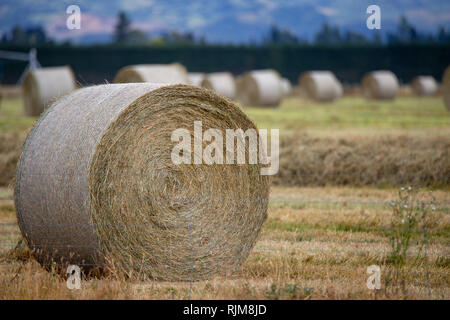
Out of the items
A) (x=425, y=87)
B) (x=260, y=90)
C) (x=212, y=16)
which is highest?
(x=212, y=16)

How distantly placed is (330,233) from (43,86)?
18.4m

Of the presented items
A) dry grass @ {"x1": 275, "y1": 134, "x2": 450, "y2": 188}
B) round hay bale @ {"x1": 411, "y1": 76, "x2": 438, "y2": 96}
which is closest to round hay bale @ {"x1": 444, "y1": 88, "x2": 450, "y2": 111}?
dry grass @ {"x1": 275, "y1": 134, "x2": 450, "y2": 188}

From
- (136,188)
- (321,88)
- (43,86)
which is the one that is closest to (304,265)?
(136,188)

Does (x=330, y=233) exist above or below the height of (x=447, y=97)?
above

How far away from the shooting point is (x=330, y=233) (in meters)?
9.42

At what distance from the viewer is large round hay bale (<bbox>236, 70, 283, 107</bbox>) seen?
32094 mm

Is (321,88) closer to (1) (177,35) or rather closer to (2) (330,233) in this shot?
(2) (330,233)

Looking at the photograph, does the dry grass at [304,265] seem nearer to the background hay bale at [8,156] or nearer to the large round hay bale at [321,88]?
the background hay bale at [8,156]

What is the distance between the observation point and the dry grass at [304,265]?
6.34 meters

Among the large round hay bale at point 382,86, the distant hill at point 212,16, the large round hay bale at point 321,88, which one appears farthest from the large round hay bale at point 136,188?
the distant hill at point 212,16

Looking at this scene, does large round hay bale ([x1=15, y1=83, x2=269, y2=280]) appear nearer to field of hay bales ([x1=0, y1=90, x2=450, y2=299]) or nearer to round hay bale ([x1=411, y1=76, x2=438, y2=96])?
field of hay bales ([x1=0, y1=90, x2=450, y2=299])

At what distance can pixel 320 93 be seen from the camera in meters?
37.0
